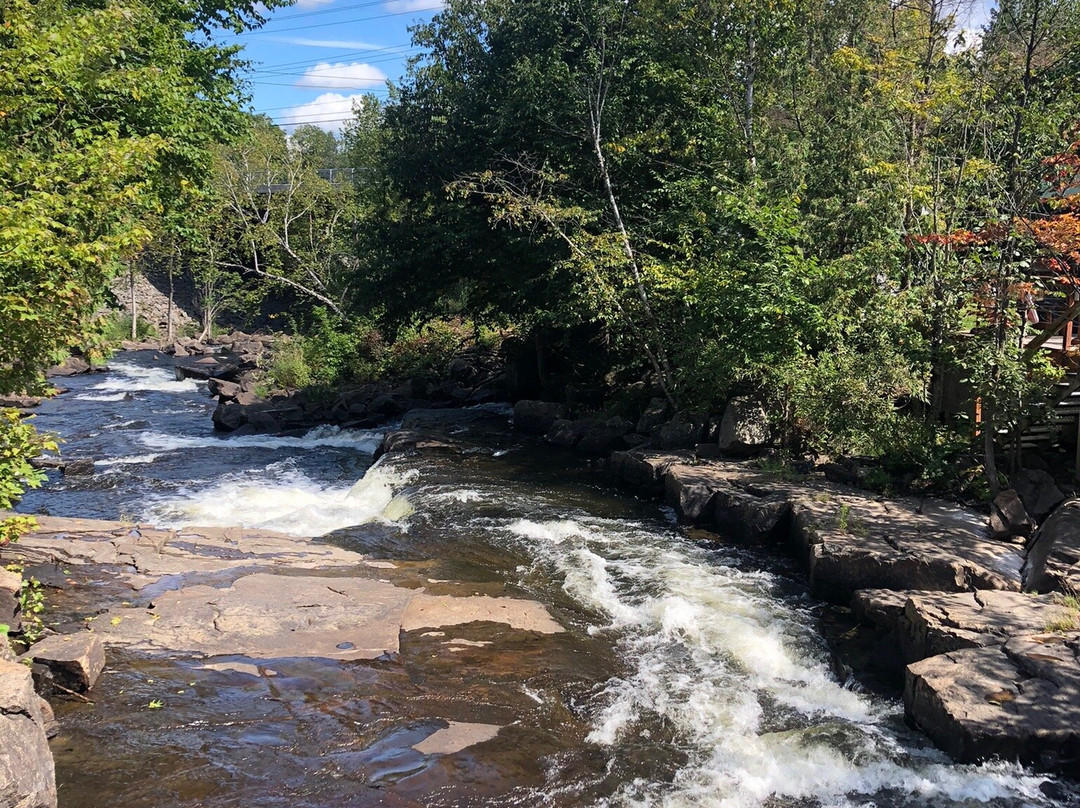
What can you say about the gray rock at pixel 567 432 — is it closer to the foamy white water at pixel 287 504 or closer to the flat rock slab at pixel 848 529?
the foamy white water at pixel 287 504

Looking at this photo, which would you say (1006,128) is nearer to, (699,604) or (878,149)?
(878,149)

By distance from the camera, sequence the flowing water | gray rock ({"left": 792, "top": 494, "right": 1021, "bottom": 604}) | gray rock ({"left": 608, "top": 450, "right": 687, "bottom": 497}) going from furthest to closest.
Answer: gray rock ({"left": 608, "top": 450, "right": 687, "bottom": 497}) → gray rock ({"left": 792, "top": 494, "right": 1021, "bottom": 604}) → the flowing water

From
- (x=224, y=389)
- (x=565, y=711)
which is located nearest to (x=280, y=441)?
(x=224, y=389)

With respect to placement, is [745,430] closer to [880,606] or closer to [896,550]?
[896,550]

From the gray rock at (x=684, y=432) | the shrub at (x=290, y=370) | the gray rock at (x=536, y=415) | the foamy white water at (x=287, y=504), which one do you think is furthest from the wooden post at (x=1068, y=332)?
the shrub at (x=290, y=370)

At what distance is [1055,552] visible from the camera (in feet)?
23.9

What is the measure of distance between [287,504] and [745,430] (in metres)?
7.07

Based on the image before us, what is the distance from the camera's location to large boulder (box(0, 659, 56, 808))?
3.92m

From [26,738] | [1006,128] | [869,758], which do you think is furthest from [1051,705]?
[1006,128]

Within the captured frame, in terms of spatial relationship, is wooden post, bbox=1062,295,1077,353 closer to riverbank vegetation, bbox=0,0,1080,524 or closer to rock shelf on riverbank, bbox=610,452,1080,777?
riverbank vegetation, bbox=0,0,1080,524

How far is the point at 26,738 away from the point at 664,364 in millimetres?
12118

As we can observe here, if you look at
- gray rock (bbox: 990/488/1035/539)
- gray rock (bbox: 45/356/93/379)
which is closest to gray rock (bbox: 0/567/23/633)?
gray rock (bbox: 990/488/1035/539)

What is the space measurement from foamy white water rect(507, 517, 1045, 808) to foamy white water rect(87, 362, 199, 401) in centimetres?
2038

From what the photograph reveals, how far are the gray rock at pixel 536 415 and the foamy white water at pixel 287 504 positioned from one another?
4.53 meters
